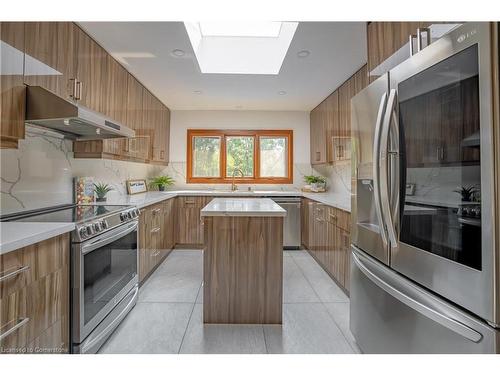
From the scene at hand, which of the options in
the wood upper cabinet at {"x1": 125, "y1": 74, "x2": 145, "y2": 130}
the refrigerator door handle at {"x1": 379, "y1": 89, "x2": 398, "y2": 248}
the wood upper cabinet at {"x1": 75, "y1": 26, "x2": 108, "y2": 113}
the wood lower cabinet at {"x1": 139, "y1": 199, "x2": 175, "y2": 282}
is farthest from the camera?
the wood upper cabinet at {"x1": 125, "y1": 74, "x2": 145, "y2": 130}

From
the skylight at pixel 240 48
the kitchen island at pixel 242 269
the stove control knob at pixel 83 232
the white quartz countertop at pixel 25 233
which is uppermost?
the skylight at pixel 240 48

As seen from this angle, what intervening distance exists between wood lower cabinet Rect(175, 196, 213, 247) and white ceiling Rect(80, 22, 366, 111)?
1594 mm

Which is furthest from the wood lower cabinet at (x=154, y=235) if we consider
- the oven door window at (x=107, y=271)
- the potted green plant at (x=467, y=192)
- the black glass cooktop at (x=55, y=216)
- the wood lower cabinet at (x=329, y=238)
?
the potted green plant at (x=467, y=192)

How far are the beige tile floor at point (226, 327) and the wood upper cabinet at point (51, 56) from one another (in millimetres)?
1793

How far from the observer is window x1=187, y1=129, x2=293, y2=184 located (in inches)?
187

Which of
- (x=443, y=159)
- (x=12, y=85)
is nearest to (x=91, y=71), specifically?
(x=12, y=85)

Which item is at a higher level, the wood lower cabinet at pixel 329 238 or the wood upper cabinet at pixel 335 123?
the wood upper cabinet at pixel 335 123

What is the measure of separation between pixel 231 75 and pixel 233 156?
72.1 inches

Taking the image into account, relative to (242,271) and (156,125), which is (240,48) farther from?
(242,271)

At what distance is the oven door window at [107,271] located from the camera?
62.4 inches

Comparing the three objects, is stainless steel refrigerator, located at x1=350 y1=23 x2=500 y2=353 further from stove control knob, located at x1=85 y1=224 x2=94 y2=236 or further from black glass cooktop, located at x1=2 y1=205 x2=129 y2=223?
black glass cooktop, located at x1=2 y1=205 x2=129 y2=223

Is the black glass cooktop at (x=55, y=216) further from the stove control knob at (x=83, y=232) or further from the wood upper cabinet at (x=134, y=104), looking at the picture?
the wood upper cabinet at (x=134, y=104)

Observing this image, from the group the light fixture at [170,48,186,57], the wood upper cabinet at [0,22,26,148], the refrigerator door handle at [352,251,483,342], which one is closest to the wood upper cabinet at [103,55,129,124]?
the light fixture at [170,48,186,57]

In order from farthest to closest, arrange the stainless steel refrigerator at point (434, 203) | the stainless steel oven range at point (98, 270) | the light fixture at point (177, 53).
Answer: the light fixture at point (177, 53), the stainless steel oven range at point (98, 270), the stainless steel refrigerator at point (434, 203)
